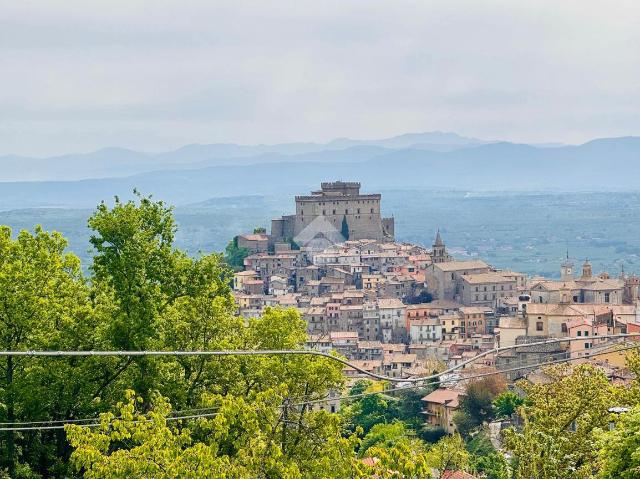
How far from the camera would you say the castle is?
105438 mm

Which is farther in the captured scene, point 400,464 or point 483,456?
point 483,456

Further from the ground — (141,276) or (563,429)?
(141,276)

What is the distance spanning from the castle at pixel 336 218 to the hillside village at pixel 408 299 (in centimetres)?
11

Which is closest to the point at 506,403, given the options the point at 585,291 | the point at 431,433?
the point at 431,433

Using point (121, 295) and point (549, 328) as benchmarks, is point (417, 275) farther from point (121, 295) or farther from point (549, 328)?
point (121, 295)

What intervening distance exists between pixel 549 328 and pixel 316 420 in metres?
45.6

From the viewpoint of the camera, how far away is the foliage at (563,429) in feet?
63.1

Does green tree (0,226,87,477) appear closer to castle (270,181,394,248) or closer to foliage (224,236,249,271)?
foliage (224,236,249,271)

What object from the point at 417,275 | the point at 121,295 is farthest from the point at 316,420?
the point at 417,275

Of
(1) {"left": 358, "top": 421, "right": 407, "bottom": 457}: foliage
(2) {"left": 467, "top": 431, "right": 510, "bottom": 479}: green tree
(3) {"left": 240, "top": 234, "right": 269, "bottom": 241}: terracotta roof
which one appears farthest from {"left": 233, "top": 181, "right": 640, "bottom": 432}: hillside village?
(2) {"left": 467, "top": 431, "right": 510, "bottom": 479}: green tree

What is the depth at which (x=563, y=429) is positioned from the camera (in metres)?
21.2

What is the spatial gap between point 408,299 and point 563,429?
69.4m

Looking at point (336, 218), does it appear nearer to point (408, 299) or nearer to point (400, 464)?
point (408, 299)

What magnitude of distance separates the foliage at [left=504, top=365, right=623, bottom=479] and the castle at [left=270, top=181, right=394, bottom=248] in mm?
81703
